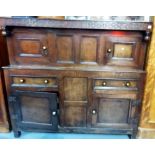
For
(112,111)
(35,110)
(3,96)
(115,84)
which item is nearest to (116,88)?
(115,84)

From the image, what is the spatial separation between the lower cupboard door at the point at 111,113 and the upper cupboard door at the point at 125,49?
362mm

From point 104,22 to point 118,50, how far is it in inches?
11.0

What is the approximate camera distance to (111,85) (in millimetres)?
1564

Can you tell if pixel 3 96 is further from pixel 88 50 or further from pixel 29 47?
pixel 88 50

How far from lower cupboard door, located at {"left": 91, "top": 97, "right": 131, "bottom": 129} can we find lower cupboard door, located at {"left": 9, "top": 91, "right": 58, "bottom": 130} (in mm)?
397

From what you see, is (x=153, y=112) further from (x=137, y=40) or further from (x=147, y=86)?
(x=137, y=40)

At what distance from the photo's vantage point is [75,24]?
1395mm

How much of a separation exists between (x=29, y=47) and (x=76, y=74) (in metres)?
0.49

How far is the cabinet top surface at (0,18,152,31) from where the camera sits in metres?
1.37

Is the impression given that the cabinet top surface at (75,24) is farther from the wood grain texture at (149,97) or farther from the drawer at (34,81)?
the drawer at (34,81)

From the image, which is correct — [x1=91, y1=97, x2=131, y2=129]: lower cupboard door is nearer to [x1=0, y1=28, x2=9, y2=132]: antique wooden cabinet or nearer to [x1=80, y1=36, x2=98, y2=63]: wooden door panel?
[x1=80, y1=36, x2=98, y2=63]: wooden door panel
